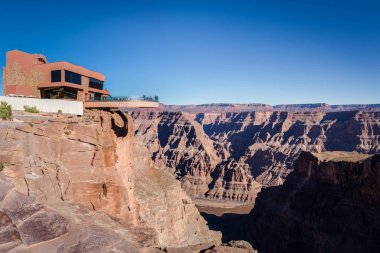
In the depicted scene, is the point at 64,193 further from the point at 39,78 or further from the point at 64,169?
the point at 39,78

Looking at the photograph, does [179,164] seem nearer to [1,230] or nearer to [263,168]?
[263,168]

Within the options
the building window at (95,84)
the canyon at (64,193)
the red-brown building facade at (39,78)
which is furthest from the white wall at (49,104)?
the building window at (95,84)

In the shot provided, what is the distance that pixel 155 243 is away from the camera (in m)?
16.3

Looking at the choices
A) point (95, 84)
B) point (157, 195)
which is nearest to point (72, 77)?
point (95, 84)

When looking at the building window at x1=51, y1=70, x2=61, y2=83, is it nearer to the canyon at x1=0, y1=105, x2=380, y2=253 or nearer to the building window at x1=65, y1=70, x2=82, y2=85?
the building window at x1=65, y1=70, x2=82, y2=85

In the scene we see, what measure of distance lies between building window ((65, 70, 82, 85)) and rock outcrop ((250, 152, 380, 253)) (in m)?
54.0

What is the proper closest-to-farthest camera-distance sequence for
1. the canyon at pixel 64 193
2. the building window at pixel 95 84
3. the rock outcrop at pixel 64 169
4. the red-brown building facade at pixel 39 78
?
the canyon at pixel 64 193 < the rock outcrop at pixel 64 169 < the red-brown building facade at pixel 39 78 < the building window at pixel 95 84

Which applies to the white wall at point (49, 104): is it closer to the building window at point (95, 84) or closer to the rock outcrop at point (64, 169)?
the rock outcrop at point (64, 169)

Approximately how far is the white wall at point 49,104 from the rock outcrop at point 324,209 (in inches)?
2118

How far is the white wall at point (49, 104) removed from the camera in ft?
104

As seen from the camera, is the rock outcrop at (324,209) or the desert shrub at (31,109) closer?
the desert shrub at (31,109)

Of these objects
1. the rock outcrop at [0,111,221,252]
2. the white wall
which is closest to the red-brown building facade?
the white wall

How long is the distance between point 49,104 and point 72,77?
908 centimetres

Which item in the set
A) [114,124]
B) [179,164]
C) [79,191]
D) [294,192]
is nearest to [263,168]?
[179,164]
